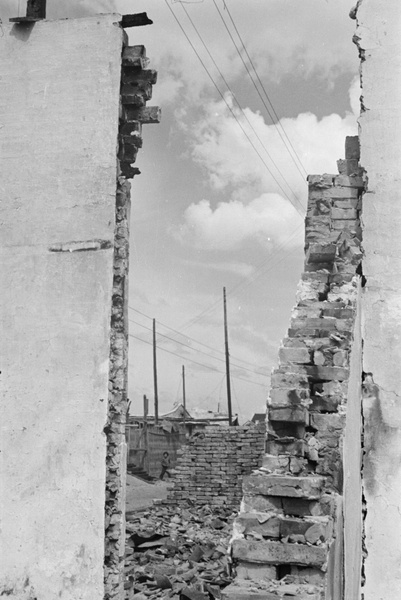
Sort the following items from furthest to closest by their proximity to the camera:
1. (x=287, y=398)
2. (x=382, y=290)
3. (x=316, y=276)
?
(x=382, y=290)
(x=316, y=276)
(x=287, y=398)

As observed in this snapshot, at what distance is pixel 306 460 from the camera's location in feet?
12.9

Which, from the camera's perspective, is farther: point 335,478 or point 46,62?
point 46,62

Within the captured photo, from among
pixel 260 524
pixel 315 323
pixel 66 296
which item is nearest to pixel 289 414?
pixel 260 524

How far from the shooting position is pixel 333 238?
5660 mm

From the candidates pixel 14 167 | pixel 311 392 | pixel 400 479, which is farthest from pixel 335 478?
pixel 14 167

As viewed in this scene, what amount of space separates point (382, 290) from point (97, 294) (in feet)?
8.36

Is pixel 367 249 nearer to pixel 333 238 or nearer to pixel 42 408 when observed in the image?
pixel 333 238

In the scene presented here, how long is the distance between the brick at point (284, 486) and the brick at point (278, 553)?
0.29 m

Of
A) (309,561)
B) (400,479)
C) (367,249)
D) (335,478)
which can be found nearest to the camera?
(309,561)

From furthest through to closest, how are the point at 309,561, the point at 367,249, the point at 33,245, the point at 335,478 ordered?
the point at 33,245 < the point at 367,249 < the point at 335,478 < the point at 309,561

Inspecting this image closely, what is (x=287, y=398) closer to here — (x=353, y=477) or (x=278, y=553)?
(x=278, y=553)

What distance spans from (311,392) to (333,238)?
6.03 feet

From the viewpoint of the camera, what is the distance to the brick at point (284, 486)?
3.67m

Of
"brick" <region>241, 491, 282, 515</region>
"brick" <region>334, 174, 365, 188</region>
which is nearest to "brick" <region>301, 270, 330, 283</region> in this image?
"brick" <region>334, 174, 365, 188</region>
